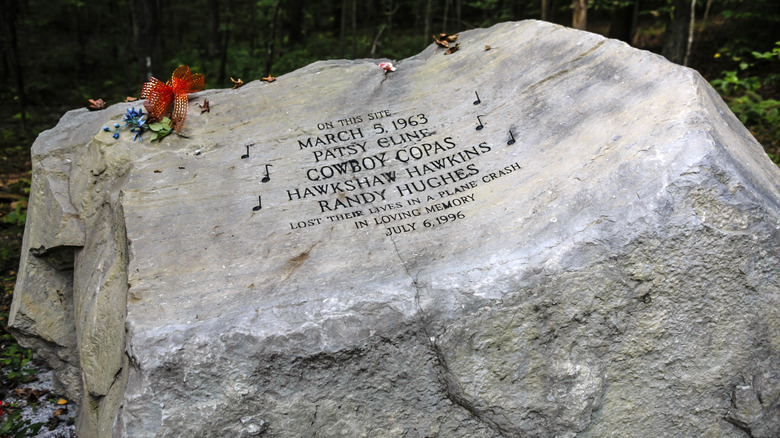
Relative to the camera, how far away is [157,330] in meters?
2.69

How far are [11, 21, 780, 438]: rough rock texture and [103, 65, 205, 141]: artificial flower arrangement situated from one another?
1.55 feet

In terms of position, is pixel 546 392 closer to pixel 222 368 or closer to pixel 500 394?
pixel 500 394

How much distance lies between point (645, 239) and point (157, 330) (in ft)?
7.15

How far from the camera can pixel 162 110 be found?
3.99 meters

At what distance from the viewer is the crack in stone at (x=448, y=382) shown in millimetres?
2773

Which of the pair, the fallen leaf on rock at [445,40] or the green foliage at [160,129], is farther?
the fallen leaf on rock at [445,40]

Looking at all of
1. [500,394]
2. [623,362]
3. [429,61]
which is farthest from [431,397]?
[429,61]

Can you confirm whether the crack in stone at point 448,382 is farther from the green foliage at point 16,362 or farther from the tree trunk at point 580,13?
the tree trunk at point 580,13

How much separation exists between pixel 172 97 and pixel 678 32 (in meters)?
6.34

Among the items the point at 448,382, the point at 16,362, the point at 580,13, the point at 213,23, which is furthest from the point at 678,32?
the point at 213,23

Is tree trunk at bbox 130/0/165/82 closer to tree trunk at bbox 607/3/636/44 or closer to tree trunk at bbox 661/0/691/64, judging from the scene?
tree trunk at bbox 661/0/691/64

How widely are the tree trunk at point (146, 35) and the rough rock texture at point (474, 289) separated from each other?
15.0 ft

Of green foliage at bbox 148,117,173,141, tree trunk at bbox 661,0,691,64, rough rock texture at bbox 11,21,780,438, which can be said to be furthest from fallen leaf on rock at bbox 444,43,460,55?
tree trunk at bbox 661,0,691,64

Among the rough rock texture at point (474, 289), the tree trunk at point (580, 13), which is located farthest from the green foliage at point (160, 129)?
the tree trunk at point (580, 13)
